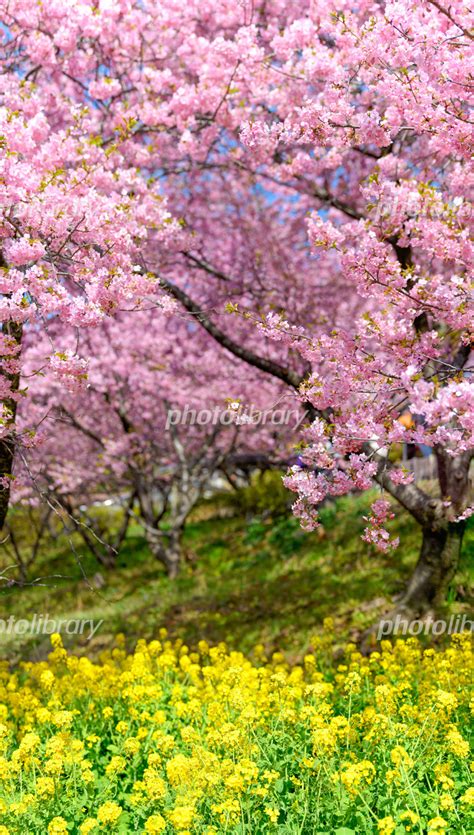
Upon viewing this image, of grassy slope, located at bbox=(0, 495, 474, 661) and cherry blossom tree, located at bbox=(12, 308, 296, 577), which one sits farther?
cherry blossom tree, located at bbox=(12, 308, 296, 577)

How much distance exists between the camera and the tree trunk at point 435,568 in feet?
29.5

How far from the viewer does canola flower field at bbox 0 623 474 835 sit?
443 cm

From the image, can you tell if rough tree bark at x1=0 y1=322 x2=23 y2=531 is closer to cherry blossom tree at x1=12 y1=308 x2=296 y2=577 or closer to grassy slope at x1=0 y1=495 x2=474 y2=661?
grassy slope at x1=0 y1=495 x2=474 y2=661

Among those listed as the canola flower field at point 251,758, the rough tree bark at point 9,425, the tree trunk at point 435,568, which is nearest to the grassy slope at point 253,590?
the tree trunk at point 435,568

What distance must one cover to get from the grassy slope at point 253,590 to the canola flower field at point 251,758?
114 centimetres

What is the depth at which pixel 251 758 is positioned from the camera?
528 cm

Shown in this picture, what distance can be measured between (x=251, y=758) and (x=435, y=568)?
14.7 ft

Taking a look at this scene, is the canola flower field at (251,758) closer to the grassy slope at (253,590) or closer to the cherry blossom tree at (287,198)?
the grassy slope at (253,590)

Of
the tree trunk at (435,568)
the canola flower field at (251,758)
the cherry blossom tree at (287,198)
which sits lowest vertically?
the canola flower field at (251,758)

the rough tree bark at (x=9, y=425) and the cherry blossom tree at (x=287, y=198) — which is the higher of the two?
the cherry blossom tree at (x=287, y=198)

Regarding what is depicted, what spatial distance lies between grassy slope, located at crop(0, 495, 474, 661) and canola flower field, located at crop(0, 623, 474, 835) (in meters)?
1.14

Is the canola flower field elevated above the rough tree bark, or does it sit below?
below

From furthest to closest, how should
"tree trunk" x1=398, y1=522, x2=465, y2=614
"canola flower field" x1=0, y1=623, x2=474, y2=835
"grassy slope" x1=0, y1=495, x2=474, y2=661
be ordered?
"grassy slope" x1=0, y1=495, x2=474, y2=661 < "tree trunk" x1=398, y1=522, x2=465, y2=614 < "canola flower field" x1=0, y1=623, x2=474, y2=835

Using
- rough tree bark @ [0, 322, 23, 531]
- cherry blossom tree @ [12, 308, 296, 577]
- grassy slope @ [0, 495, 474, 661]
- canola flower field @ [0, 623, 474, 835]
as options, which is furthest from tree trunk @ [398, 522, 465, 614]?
cherry blossom tree @ [12, 308, 296, 577]
